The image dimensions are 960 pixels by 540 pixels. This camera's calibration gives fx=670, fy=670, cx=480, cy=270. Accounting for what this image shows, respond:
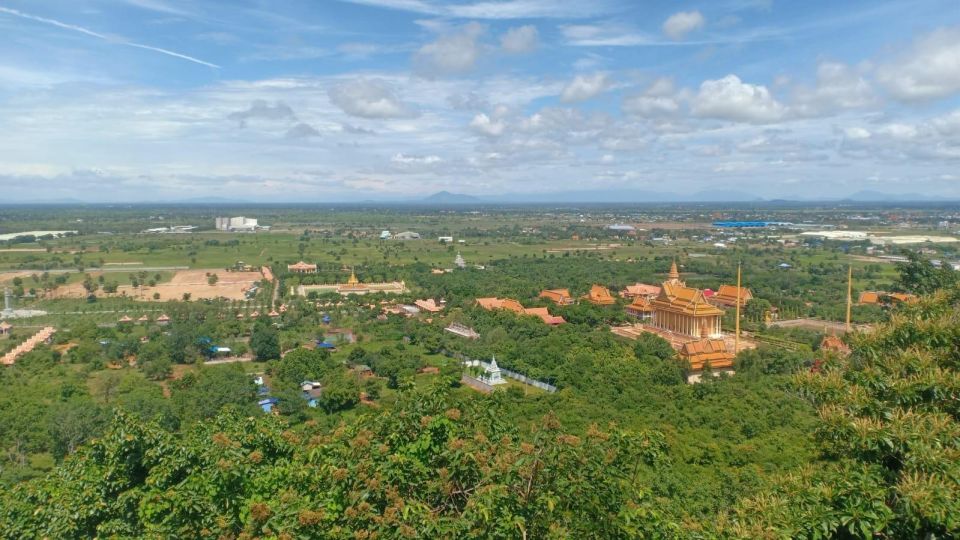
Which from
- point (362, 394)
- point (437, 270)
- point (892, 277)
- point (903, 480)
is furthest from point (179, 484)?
point (892, 277)

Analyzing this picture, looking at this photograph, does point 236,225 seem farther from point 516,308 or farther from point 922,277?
point 922,277

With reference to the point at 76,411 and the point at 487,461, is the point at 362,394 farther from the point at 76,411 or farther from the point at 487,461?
the point at 487,461

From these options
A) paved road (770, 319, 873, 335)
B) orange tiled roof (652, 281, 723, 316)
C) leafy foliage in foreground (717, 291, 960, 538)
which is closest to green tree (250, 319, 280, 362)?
orange tiled roof (652, 281, 723, 316)

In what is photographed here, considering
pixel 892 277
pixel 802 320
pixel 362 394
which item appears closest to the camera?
pixel 362 394

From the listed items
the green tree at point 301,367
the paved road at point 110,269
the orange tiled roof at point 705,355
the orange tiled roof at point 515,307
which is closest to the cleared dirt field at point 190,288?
the paved road at point 110,269

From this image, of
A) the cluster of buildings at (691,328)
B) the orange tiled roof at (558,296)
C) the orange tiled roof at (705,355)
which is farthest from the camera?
the orange tiled roof at (558,296)

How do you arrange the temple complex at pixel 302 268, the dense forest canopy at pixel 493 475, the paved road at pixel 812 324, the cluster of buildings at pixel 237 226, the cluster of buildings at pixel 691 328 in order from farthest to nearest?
the cluster of buildings at pixel 237 226 → the temple complex at pixel 302 268 → the paved road at pixel 812 324 → the cluster of buildings at pixel 691 328 → the dense forest canopy at pixel 493 475

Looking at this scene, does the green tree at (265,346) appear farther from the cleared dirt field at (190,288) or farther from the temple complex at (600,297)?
the temple complex at (600,297)
